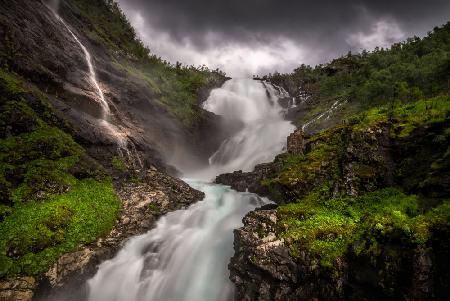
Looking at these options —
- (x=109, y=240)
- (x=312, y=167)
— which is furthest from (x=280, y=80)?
(x=109, y=240)

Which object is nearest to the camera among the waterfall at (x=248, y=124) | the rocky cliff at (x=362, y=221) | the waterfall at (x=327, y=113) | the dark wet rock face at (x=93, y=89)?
the rocky cliff at (x=362, y=221)

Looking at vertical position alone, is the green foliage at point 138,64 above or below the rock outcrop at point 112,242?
above

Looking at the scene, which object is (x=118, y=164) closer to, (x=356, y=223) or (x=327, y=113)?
(x=356, y=223)

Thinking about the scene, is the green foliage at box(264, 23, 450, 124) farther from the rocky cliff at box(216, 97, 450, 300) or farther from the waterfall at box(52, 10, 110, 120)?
the waterfall at box(52, 10, 110, 120)

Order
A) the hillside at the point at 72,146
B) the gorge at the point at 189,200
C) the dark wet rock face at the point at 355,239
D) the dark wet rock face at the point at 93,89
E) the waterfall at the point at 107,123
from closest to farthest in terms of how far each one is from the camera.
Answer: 1. the dark wet rock face at the point at 355,239
2. the gorge at the point at 189,200
3. the hillside at the point at 72,146
4. the dark wet rock face at the point at 93,89
5. the waterfall at the point at 107,123

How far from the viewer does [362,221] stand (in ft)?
38.6

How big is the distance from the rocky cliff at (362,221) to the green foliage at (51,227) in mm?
7260

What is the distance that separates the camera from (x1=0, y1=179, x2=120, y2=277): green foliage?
12633 mm

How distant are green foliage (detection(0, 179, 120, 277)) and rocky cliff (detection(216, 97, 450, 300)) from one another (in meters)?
7.26

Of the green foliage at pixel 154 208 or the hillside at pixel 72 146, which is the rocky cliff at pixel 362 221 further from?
the hillside at pixel 72 146

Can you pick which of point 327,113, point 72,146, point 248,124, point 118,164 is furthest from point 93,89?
point 327,113

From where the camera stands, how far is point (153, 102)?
111ft

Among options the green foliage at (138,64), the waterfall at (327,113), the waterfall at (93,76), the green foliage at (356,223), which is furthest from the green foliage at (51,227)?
the waterfall at (327,113)

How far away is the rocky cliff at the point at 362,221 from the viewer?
9.04 m
